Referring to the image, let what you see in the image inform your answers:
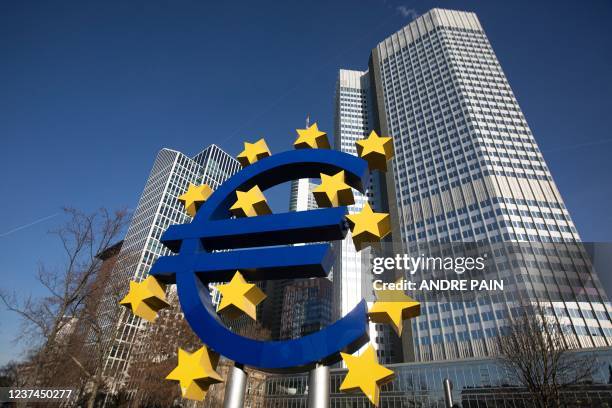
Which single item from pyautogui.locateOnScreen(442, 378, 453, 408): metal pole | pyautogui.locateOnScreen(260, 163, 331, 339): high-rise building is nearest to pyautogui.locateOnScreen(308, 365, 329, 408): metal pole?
pyautogui.locateOnScreen(442, 378, 453, 408): metal pole

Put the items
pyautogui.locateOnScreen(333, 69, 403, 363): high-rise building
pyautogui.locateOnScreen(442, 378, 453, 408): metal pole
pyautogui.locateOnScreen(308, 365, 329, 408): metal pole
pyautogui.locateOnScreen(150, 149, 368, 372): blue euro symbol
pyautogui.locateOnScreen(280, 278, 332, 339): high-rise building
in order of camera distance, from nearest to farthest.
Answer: pyautogui.locateOnScreen(308, 365, 329, 408): metal pole, pyautogui.locateOnScreen(150, 149, 368, 372): blue euro symbol, pyautogui.locateOnScreen(442, 378, 453, 408): metal pole, pyautogui.locateOnScreen(333, 69, 403, 363): high-rise building, pyautogui.locateOnScreen(280, 278, 332, 339): high-rise building

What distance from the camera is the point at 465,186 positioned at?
8100 cm

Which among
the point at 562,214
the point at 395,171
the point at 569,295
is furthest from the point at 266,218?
the point at 395,171

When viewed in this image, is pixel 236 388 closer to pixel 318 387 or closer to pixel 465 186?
pixel 318 387

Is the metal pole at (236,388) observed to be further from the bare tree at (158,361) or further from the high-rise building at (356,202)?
the high-rise building at (356,202)

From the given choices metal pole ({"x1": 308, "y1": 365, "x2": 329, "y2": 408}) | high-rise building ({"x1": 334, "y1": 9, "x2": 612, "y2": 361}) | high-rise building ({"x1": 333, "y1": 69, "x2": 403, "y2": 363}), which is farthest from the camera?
high-rise building ({"x1": 333, "y1": 69, "x2": 403, "y2": 363})

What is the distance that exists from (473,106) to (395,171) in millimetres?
25845

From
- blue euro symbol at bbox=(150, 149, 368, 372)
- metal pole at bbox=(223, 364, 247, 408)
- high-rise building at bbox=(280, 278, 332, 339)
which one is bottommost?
metal pole at bbox=(223, 364, 247, 408)

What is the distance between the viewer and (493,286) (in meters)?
65.1

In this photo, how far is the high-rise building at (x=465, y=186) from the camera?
61.9m

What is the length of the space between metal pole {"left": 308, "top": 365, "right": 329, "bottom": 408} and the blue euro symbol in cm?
18

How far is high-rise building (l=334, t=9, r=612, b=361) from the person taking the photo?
61906 millimetres

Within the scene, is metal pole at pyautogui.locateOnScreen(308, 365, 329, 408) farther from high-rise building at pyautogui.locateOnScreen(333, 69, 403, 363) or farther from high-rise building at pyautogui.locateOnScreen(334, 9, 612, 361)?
high-rise building at pyautogui.locateOnScreen(334, 9, 612, 361)

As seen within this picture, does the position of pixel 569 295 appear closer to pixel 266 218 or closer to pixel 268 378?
pixel 268 378
